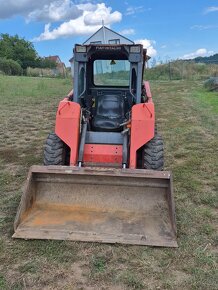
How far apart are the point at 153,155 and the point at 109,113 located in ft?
3.63

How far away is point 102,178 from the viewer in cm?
418

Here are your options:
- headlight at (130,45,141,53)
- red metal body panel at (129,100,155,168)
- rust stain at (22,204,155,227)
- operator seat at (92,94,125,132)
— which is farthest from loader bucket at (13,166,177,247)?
headlight at (130,45,141,53)

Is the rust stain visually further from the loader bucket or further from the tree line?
the tree line

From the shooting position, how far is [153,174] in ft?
13.3

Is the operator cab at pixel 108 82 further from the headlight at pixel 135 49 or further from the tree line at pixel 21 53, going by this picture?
the tree line at pixel 21 53

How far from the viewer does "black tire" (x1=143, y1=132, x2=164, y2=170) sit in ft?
15.6

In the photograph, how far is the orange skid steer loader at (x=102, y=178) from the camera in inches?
150

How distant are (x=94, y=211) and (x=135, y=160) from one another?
920 mm

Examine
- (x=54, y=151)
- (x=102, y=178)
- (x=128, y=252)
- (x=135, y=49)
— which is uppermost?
(x=135, y=49)

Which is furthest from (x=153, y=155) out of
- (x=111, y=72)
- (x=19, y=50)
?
(x=19, y=50)

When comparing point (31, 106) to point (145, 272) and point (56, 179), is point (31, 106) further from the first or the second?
point (145, 272)

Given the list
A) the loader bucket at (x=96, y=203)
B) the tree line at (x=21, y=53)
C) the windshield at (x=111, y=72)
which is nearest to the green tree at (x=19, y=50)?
the tree line at (x=21, y=53)

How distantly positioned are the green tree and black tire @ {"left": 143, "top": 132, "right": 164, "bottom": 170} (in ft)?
208

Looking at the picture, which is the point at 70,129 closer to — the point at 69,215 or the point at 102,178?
the point at 102,178
